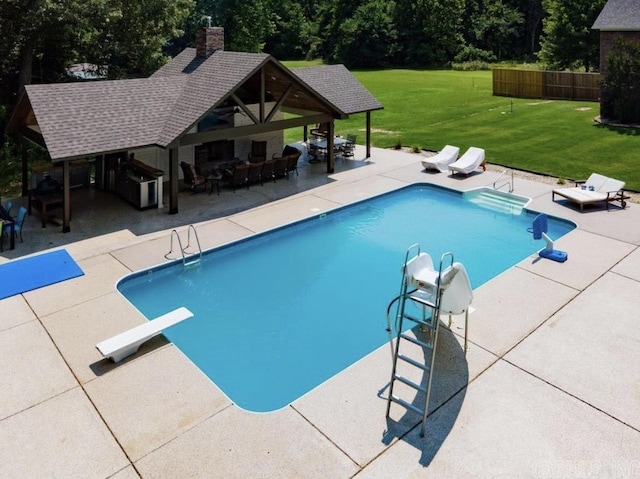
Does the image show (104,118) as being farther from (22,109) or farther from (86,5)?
(86,5)

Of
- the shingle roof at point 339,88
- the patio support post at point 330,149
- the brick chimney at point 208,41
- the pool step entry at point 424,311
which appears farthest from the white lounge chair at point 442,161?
the pool step entry at point 424,311

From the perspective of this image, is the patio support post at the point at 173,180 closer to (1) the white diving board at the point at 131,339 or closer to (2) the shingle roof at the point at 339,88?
(1) the white diving board at the point at 131,339

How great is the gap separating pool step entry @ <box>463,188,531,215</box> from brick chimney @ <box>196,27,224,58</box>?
401 inches

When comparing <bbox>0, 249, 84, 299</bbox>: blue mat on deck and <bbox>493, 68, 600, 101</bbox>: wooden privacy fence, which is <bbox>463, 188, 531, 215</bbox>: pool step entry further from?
<bbox>493, 68, 600, 101</bbox>: wooden privacy fence

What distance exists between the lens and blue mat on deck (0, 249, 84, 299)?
1048 cm

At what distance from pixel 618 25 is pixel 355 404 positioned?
26.5 meters

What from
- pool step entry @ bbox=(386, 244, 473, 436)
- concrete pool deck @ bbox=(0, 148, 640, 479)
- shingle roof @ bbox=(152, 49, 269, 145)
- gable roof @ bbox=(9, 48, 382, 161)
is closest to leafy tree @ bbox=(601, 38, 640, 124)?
gable roof @ bbox=(9, 48, 382, 161)

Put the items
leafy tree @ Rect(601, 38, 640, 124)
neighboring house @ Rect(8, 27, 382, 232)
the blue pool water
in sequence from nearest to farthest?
the blue pool water
neighboring house @ Rect(8, 27, 382, 232)
leafy tree @ Rect(601, 38, 640, 124)

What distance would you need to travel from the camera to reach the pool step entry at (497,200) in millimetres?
15648

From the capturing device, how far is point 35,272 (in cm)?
1108

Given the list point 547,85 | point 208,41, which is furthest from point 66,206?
point 547,85

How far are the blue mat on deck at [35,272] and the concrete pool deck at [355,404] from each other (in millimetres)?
387

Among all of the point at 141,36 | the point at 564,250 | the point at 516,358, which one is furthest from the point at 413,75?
the point at 516,358

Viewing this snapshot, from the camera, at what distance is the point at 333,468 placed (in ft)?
19.7
